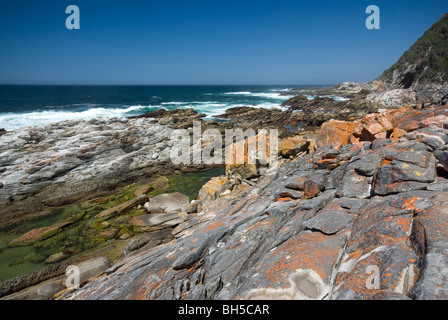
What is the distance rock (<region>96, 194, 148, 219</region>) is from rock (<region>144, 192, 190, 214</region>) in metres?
0.72

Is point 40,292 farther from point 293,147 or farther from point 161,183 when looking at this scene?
point 293,147

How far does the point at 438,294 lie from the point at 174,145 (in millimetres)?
25805

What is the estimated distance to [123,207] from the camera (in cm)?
1611

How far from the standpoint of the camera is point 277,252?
535 cm

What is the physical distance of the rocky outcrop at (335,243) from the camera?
3.79 m

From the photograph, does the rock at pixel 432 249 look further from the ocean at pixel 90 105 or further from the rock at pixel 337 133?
the ocean at pixel 90 105

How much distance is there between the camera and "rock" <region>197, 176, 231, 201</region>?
55.1 feet

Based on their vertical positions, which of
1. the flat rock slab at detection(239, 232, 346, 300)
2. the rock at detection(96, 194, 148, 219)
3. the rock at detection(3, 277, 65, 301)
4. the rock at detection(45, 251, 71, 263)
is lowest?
the rock at detection(3, 277, 65, 301)

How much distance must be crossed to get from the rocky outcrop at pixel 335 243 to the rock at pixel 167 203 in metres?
6.98

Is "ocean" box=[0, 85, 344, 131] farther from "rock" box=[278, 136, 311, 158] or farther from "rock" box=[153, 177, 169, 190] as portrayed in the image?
"rock" box=[278, 136, 311, 158]

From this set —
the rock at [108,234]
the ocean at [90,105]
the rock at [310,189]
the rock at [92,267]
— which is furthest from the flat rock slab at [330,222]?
the ocean at [90,105]

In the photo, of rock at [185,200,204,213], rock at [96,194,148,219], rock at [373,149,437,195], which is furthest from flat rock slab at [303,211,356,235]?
rock at [96,194,148,219]

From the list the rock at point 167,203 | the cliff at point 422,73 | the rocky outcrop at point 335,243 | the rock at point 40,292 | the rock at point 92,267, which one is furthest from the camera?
the cliff at point 422,73

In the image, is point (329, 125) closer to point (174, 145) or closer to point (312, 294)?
point (312, 294)
